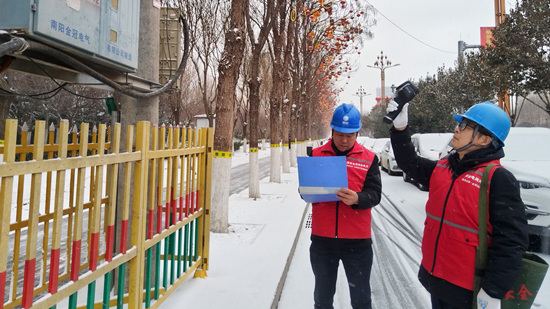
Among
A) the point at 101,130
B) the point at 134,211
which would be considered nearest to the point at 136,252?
the point at 134,211

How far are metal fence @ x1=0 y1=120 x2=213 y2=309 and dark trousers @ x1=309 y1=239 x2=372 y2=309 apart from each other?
1.37 m

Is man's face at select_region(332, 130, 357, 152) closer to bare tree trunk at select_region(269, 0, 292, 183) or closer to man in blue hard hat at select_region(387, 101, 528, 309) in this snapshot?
man in blue hard hat at select_region(387, 101, 528, 309)

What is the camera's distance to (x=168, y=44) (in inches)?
168

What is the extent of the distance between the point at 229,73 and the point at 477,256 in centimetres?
518

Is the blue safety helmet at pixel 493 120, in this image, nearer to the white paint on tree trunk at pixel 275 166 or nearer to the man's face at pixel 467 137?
the man's face at pixel 467 137

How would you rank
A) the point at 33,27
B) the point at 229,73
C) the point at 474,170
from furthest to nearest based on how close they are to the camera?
the point at 229,73
the point at 33,27
the point at 474,170

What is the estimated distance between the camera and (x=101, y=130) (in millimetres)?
2268

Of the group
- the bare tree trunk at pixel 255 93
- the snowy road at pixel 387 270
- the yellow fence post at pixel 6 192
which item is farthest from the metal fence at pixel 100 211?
the bare tree trunk at pixel 255 93

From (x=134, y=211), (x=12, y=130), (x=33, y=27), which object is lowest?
(x=134, y=211)

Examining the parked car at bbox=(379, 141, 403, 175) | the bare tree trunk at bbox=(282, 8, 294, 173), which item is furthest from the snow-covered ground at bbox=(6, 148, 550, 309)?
the parked car at bbox=(379, 141, 403, 175)

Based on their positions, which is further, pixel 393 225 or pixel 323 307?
pixel 393 225

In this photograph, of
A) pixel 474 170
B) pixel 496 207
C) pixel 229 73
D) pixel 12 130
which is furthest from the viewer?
pixel 229 73

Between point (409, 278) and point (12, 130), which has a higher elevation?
point (12, 130)

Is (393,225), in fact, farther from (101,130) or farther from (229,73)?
(101,130)
